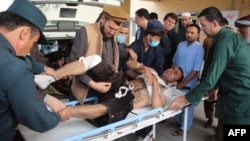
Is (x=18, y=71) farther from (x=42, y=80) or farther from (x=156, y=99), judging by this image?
(x=156, y=99)

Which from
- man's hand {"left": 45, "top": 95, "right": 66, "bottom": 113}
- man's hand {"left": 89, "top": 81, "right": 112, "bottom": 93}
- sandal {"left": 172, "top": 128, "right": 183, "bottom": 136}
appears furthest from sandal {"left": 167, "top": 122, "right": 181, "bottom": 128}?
man's hand {"left": 45, "top": 95, "right": 66, "bottom": 113}

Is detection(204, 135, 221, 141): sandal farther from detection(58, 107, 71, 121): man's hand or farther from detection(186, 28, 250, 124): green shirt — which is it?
detection(58, 107, 71, 121): man's hand

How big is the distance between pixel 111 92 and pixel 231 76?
1.00 metres

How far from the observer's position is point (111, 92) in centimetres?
179

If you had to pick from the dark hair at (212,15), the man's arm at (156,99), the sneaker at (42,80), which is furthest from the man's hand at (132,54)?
the sneaker at (42,80)

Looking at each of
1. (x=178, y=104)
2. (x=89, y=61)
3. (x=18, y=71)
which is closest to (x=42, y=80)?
(x=89, y=61)

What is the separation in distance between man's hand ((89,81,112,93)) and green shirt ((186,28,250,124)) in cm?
72

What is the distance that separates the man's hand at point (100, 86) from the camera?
166 cm

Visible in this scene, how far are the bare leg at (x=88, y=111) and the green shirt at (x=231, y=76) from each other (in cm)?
79

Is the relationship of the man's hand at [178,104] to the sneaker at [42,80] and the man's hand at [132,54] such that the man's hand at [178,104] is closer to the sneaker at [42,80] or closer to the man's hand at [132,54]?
the man's hand at [132,54]

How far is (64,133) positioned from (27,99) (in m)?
0.67

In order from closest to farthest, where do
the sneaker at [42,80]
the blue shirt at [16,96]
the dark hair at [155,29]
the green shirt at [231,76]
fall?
the blue shirt at [16,96], the sneaker at [42,80], the green shirt at [231,76], the dark hair at [155,29]

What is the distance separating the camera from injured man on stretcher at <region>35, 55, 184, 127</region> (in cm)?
158

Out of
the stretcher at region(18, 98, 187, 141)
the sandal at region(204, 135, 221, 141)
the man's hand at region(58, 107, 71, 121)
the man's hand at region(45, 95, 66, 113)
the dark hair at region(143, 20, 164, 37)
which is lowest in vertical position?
the sandal at region(204, 135, 221, 141)
